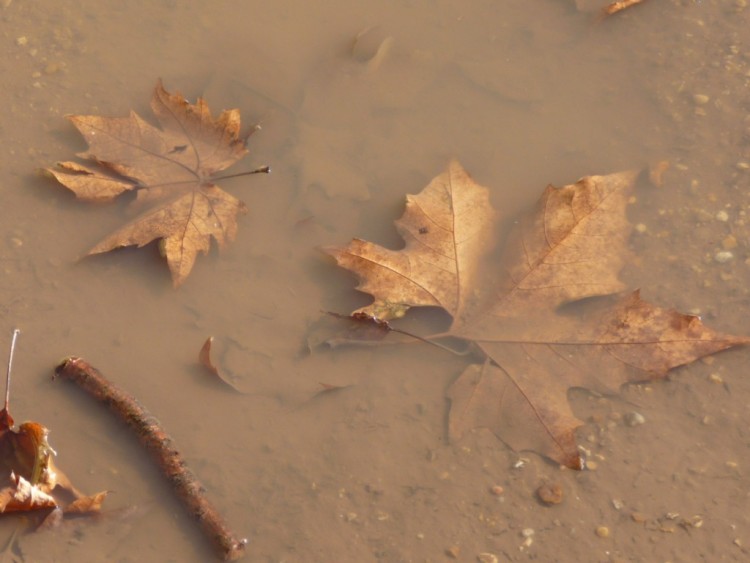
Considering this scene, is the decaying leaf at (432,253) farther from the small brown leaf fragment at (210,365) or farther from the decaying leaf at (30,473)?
the decaying leaf at (30,473)

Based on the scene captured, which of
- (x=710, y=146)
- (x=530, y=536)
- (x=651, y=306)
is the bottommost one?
(x=530, y=536)

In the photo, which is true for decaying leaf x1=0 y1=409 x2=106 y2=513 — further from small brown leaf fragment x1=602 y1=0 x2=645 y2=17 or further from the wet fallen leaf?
small brown leaf fragment x1=602 y1=0 x2=645 y2=17

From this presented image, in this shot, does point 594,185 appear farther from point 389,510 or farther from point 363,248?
point 389,510

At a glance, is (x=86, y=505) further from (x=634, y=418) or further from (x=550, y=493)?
(x=634, y=418)

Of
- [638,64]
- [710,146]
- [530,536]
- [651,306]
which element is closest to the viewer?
[530,536]

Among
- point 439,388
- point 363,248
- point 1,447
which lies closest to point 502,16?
point 363,248

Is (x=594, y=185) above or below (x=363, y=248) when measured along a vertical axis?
above
